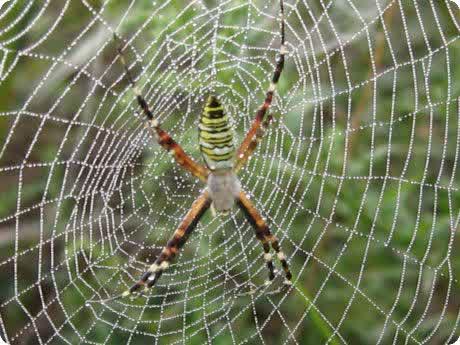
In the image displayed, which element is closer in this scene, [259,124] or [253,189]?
[259,124]

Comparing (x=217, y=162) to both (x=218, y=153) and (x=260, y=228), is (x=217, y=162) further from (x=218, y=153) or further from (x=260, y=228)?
(x=260, y=228)

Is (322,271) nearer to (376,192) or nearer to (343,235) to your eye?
(343,235)

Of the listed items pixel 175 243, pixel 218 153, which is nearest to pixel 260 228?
pixel 175 243

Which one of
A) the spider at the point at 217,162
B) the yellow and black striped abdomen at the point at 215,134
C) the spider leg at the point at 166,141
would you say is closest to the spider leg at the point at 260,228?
the spider at the point at 217,162

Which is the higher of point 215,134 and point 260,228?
point 215,134

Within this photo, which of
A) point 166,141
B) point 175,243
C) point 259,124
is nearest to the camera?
point 166,141

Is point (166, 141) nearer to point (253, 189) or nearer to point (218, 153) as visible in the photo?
point (218, 153)

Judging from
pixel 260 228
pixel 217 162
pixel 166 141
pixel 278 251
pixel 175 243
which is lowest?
pixel 278 251

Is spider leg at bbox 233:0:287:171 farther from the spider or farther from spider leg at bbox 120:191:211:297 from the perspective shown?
spider leg at bbox 120:191:211:297

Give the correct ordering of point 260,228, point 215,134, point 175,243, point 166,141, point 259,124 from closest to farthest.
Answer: point 215,134, point 166,141, point 259,124, point 175,243, point 260,228
